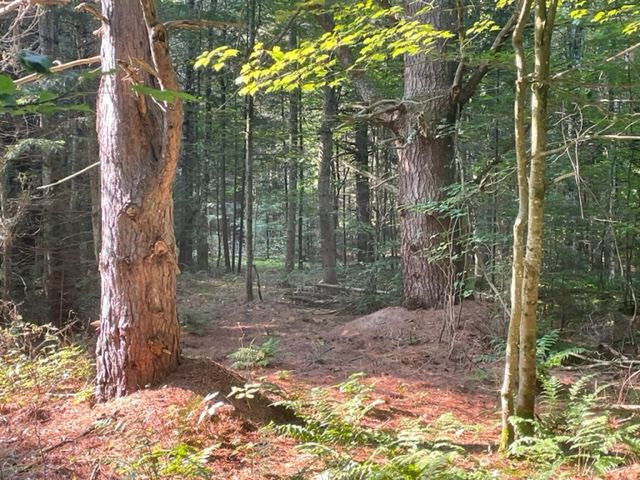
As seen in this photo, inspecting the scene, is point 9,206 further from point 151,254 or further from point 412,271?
point 412,271

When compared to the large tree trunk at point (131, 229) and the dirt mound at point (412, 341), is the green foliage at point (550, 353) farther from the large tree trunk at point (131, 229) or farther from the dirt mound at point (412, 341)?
the large tree trunk at point (131, 229)

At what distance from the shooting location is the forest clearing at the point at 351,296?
3.82 metres

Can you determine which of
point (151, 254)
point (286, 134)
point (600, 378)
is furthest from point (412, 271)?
point (286, 134)

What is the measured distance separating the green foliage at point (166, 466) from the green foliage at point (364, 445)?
26.7 inches

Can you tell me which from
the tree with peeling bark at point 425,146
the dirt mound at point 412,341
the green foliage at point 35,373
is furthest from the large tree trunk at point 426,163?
the green foliage at point 35,373

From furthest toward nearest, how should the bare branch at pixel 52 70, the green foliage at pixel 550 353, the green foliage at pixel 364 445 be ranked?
the green foliage at pixel 550 353, the green foliage at pixel 364 445, the bare branch at pixel 52 70

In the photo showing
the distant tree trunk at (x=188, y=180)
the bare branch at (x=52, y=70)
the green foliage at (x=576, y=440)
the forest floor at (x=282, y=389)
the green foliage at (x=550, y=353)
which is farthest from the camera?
the distant tree trunk at (x=188, y=180)

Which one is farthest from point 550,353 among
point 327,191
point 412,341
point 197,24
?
point 327,191

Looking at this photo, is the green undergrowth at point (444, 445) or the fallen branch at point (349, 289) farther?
the fallen branch at point (349, 289)

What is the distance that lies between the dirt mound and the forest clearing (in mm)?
49

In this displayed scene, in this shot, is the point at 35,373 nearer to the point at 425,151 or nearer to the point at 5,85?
the point at 5,85

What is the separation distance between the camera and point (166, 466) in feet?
11.1

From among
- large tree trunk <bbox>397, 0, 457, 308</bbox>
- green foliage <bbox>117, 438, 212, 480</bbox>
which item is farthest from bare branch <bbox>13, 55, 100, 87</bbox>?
large tree trunk <bbox>397, 0, 457, 308</bbox>

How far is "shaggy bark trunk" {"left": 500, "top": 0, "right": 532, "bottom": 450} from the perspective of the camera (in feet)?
12.5
